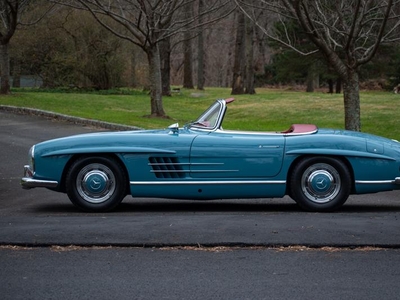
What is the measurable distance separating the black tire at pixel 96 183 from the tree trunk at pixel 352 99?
8.38 m

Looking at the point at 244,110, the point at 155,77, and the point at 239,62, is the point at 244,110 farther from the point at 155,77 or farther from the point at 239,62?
the point at 239,62

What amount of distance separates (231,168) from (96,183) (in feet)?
5.20

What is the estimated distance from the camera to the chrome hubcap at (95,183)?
8820mm

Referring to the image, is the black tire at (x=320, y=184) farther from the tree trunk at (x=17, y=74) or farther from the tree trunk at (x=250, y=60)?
the tree trunk at (x=250, y=60)

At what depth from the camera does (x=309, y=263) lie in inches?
233

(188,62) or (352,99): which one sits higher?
(188,62)

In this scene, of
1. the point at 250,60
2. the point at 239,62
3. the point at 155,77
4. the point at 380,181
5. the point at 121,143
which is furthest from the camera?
the point at 250,60

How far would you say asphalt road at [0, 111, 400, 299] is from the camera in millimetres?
5270

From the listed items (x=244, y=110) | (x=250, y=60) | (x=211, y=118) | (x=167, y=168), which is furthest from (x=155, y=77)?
(x=250, y=60)

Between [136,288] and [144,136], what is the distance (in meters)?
3.77

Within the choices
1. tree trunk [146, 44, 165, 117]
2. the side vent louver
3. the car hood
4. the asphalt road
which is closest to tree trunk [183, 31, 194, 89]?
tree trunk [146, 44, 165, 117]

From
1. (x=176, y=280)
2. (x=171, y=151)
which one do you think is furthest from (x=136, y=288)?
(x=171, y=151)

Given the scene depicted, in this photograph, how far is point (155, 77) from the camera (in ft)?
72.3

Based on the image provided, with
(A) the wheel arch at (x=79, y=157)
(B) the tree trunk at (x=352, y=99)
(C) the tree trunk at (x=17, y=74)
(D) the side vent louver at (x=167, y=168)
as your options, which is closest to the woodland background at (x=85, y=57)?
(C) the tree trunk at (x=17, y=74)
